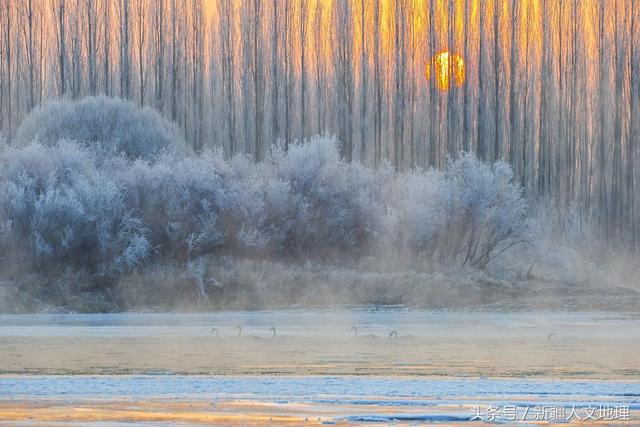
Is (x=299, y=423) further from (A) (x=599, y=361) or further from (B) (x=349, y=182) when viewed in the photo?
(B) (x=349, y=182)

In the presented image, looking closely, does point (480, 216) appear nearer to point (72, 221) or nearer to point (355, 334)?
point (72, 221)

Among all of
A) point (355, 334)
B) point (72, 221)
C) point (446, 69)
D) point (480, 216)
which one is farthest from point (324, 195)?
point (355, 334)

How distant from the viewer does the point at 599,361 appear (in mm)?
19078

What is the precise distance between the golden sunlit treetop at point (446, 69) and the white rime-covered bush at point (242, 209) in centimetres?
705

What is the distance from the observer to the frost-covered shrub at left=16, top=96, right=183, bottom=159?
41719 mm

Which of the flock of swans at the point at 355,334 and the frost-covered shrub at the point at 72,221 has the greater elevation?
the frost-covered shrub at the point at 72,221

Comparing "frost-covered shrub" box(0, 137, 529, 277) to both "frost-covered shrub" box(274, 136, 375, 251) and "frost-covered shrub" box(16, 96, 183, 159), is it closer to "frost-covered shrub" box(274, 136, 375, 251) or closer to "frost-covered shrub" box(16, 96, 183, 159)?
"frost-covered shrub" box(274, 136, 375, 251)

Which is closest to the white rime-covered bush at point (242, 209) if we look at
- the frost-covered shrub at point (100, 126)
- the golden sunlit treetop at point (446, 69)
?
the frost-covered shrub at point (100, 126)

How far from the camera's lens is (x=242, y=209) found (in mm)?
35344

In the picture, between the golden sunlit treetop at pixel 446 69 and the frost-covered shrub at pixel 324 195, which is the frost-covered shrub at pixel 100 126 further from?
the golden sunlit treetop at pixel 446 69

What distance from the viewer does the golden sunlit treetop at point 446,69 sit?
45.6 meters

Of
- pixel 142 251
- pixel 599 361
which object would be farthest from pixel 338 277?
pixel 599 361

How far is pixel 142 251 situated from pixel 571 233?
57.0ft

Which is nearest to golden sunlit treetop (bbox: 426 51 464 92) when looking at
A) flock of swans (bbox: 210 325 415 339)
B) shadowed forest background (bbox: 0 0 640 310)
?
shadowed forest background (bbox: 0 0 640 310)
